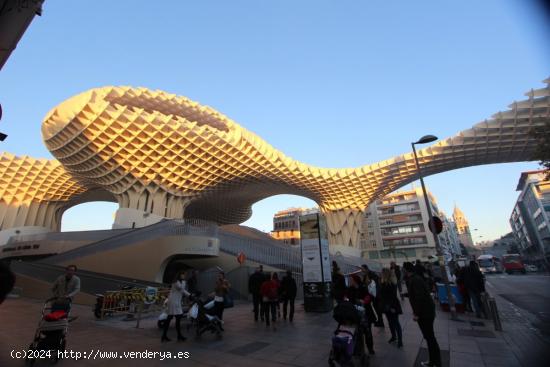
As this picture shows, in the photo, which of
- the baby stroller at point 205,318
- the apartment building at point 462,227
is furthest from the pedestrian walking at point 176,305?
the apartment building at point 462,227

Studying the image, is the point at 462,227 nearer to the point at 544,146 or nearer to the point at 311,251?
the point at 544,146

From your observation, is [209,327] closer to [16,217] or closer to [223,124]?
[223,124]

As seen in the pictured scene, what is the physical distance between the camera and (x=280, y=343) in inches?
246

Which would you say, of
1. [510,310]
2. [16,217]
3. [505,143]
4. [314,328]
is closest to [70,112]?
[16,217]

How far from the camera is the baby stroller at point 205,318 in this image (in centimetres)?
689

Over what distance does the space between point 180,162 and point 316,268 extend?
86.4 ft

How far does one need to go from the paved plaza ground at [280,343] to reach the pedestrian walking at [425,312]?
467mm

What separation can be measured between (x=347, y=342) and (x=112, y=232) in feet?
84.5

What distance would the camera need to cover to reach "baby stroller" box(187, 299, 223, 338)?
6.89 meters

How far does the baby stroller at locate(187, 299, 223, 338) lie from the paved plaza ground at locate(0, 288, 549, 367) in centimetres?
22

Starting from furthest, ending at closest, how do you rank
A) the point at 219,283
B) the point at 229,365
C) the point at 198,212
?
the point at 198,212
the point at 219,283
the point at 229,365

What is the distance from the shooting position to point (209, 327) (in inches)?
273

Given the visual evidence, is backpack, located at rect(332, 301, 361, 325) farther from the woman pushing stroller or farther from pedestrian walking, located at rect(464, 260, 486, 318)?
pedestrian walking, located at rect(464, 260, 486, 318)

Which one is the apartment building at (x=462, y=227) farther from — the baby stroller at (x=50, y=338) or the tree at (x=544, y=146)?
the baby stroller at (x=50, y=338)
